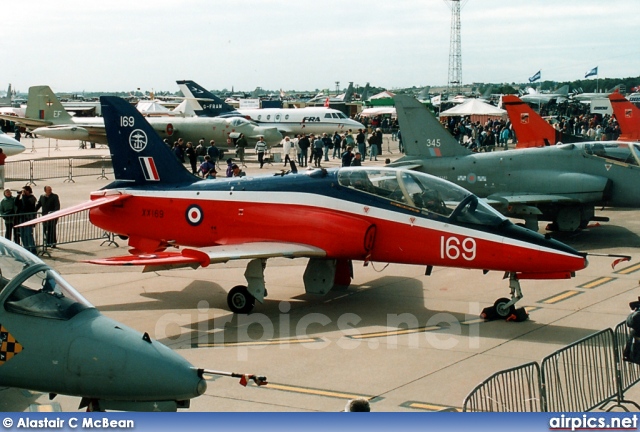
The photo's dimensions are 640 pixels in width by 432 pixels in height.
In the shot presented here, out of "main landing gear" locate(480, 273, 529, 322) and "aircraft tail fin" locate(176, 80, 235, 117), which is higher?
"aircraft tail fin" locate(176, 80, 235, 117)

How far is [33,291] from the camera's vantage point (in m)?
8.04

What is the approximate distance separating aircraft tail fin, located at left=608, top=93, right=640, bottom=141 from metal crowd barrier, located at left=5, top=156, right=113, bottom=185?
2042 cm

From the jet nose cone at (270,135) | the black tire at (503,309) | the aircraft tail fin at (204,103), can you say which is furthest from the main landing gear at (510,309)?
the aircraft tail fin at (204,103)

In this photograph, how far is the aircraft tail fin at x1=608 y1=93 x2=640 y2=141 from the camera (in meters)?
33.7

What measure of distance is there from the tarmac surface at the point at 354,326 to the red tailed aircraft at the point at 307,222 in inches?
19.1

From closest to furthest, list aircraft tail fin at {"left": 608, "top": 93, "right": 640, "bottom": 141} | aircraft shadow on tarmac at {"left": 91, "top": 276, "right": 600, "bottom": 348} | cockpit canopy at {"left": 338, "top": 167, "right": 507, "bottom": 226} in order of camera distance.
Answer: aircraft shadow on tarmac at {"left": 91, "top": 276, "right": 600, "bottom": 348} < cockpit canopy at {"left": 338, "top": 167, "right": 507, "bottom": 226} < aircraft tail fin at {"left": 608, "top": 93, "right": 640, "bottom": 141}

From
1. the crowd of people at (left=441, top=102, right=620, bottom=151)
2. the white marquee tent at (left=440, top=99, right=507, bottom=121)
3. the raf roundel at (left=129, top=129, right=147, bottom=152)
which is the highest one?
the raf roundel at (left=129, top=129, right=147, bottom=152)

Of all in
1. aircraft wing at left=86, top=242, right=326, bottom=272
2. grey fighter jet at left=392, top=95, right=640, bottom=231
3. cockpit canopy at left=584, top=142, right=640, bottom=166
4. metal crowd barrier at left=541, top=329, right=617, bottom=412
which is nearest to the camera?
metal crowd barrier at left=541, top=329, right=617, bottom=412

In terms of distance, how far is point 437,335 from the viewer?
39.0ft

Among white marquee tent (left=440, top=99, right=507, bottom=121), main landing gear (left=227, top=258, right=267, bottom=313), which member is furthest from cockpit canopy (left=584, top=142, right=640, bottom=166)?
white marquee tent (left=440, top=99, right=507, bottom=121)

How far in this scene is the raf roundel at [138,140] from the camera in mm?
15270

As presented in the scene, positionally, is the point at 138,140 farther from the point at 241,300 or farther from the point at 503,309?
the point at 503,309

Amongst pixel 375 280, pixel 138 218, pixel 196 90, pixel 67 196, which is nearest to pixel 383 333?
pixel 375 280

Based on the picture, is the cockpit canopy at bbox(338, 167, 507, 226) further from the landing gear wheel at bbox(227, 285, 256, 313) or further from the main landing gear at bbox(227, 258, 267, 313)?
the landing gear wheel at bbox(227, 285, 256, 313)
